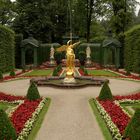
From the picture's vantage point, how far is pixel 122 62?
44.8m

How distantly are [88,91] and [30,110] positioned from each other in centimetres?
697

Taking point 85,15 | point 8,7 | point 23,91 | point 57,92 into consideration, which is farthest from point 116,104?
point 8,7

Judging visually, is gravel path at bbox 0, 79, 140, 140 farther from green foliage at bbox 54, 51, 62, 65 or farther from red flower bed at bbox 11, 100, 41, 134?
green foliage at bbox 54, 51, 62, 65

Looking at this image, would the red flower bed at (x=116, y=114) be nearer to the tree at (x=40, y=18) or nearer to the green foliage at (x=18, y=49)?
the green foliage at (x=18, y=49)

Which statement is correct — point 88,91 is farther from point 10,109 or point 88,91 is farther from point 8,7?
point 8,7

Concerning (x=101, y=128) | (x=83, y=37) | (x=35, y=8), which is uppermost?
(x=35, y=8)

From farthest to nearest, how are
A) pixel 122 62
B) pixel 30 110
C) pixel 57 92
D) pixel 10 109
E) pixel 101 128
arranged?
pixel 122 62, pixel 57 92, pixel 10 109, pixel 30 110, pixel 101 128

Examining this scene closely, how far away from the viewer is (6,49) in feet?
126

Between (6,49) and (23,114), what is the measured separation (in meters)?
26.0

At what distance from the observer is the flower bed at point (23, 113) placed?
36.4ft

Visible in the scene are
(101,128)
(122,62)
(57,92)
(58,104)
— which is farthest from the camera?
(122,62)

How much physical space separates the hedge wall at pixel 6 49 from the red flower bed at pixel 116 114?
21.7 metres

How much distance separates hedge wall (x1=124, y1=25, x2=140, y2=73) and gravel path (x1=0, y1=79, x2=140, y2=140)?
→ 13.9 metres

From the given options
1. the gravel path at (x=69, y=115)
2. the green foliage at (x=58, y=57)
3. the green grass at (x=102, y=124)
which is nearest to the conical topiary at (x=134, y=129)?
the green grass at (x=102, y=124)
